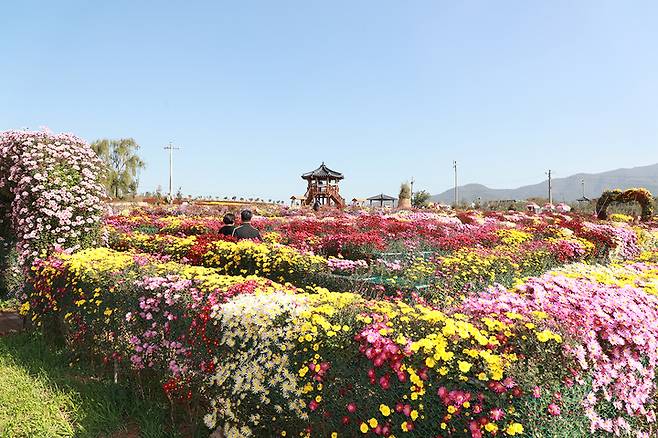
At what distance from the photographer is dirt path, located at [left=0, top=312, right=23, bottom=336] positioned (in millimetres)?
6777

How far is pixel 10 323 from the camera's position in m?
7.20

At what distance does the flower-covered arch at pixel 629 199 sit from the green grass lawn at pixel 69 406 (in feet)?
91.4

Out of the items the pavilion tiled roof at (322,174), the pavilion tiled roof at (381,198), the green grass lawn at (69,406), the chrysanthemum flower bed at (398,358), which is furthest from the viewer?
the pavilion tiled roof at (381,198)

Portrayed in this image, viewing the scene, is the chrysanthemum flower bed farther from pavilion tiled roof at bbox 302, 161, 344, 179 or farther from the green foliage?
pavilion tiled roof at bbox 302, 161, 344, 179

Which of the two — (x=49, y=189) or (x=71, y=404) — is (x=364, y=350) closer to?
(x=71, y=404)

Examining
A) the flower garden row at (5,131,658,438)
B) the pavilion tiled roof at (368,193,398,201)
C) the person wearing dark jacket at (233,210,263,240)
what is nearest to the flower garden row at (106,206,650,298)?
the person wearing dark jacket at (233,210,263,240)

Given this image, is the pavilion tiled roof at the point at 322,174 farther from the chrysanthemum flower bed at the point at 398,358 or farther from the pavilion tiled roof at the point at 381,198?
the chrysanthemum flower bed at the point at 398,358

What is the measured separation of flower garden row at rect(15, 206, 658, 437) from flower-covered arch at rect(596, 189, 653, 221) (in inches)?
962

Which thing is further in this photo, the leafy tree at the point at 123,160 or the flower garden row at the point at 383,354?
the leafy tree at the point at 123,160

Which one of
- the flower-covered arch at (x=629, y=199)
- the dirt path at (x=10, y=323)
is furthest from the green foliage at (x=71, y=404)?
the flower-covered arch at (x=629, y=199)

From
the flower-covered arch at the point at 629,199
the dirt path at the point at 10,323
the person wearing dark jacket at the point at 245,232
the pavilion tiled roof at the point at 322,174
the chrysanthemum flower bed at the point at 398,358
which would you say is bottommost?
the dirt path at the point at 10,323

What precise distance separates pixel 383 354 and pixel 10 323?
736cm

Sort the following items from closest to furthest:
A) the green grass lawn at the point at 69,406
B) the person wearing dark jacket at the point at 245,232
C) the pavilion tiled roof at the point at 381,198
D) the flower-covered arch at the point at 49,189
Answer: the green grass lawn at the point at 69,406
the flower-covered arch at the point at 49,189
the person wearing dark jacket at the point at 245,232
the pavilion tiled roof at the point at 381,198

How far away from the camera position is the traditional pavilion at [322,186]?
3659 cm
